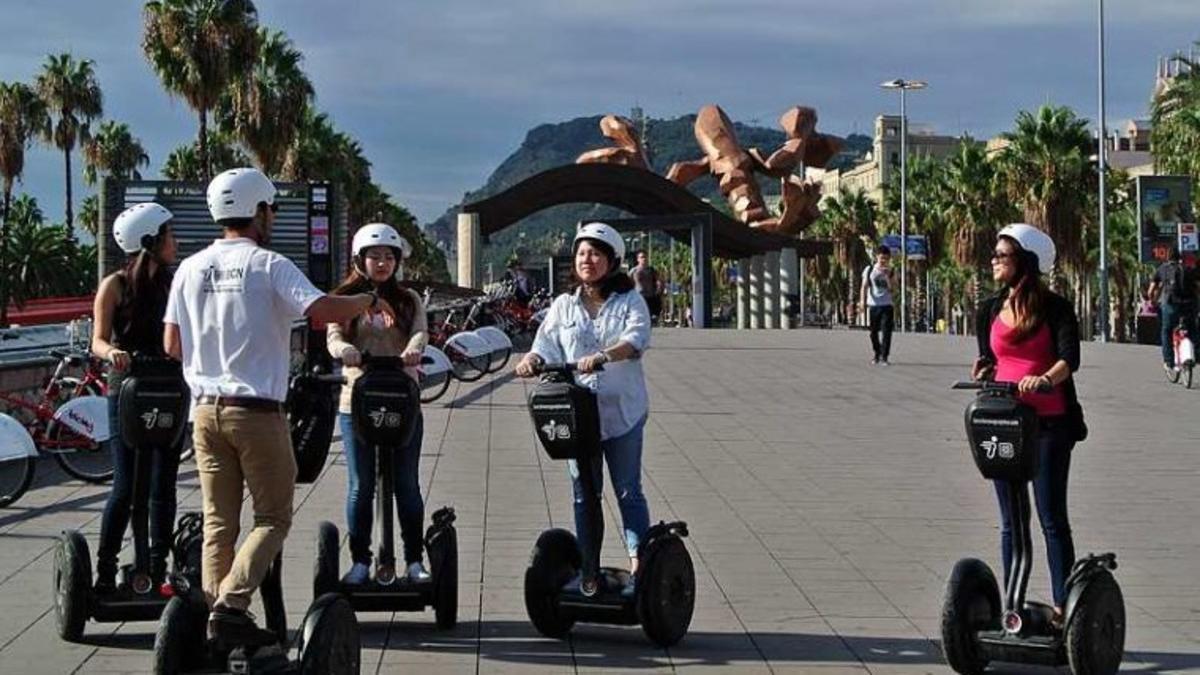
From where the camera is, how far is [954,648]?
6629 millimetres

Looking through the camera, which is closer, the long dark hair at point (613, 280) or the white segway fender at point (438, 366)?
the long dark hair at point (613, 280)

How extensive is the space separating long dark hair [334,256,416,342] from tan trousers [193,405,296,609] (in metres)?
1.71

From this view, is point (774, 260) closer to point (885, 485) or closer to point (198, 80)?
point (198, 80)

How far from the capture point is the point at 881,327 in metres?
27.5

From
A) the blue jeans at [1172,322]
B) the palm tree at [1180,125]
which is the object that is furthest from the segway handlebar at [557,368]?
the palm tree at [1180,125]

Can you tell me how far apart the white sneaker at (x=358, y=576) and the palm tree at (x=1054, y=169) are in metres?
54.5

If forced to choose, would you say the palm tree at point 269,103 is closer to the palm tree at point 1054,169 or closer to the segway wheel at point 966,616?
the palm tree at point 1054,169

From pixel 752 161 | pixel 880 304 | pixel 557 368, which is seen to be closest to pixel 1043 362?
pixel 557 368

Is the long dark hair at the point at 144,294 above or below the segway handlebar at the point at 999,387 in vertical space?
above

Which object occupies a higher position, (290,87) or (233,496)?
(290,87)

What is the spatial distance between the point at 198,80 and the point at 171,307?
3904 centimetres

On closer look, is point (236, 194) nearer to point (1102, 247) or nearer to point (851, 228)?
point (1102, 247)

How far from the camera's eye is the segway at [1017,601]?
6.50 metres

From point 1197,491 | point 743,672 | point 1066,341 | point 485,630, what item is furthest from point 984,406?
point 1197,491
